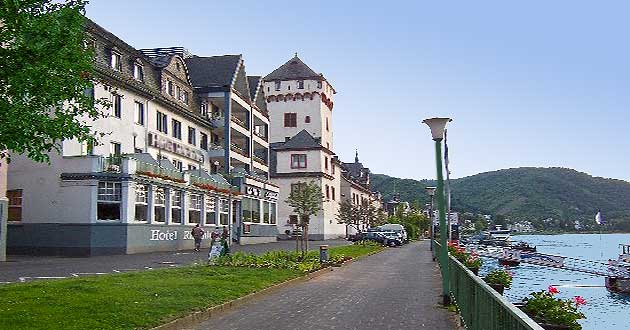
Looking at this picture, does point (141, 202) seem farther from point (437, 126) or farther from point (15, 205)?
point (437, 126)

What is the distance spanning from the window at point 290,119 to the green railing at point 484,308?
75674 millimetres

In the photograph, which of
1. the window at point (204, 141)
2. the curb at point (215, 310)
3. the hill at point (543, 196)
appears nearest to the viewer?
the curb at point (215, 310)

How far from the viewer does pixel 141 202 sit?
119 feet

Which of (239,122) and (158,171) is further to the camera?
(239,122)

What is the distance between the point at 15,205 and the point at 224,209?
58.2 ft

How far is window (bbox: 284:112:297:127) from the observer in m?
89.2

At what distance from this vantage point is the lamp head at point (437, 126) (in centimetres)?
1584

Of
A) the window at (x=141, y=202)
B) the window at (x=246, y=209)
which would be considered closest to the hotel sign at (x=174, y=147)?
the window at (x=246, y=209)

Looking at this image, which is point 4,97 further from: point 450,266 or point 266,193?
point 266,193

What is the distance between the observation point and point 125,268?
24.2 meters

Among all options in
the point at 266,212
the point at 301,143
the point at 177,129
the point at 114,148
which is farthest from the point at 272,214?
the point at 114,148

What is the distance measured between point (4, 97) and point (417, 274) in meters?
18.7

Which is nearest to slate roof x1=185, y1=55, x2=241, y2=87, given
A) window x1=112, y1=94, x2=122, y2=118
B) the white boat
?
window x1=112, y1=94, x2=122, y2=118

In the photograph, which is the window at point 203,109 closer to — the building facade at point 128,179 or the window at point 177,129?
the building facade at point 128,179
